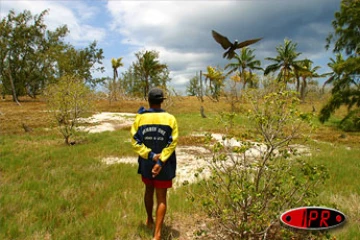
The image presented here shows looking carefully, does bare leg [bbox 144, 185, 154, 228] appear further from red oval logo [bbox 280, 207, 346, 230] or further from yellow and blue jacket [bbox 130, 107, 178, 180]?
red oval logo [bbox 280, 207, 346, 230]

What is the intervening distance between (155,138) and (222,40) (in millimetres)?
11620

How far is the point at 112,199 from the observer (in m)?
4.51

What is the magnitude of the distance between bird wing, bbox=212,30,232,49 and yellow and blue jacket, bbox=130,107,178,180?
11232 millimetres

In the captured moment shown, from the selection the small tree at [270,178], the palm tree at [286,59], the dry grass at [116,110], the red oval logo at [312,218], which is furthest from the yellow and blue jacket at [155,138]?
the palm tree at [286,59]

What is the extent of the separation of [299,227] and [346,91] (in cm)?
1627

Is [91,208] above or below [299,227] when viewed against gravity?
below

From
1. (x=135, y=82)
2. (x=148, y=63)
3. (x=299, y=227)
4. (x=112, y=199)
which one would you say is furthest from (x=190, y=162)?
(x=135, y=82)

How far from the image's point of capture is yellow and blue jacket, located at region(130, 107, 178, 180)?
122 inches

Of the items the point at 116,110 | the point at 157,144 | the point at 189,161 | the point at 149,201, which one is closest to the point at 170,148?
the point at 157,144

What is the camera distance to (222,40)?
13.7 meters

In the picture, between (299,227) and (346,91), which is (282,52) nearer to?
(346,91)

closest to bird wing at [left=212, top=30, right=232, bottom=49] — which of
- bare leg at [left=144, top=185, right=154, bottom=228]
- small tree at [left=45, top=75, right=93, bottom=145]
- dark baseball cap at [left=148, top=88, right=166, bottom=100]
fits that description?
small tree at [left=45, top=75, right=93, bottom=145]

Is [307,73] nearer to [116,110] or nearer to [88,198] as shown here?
[116,110]

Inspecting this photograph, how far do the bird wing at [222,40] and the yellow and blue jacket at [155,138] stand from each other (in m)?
11.2
